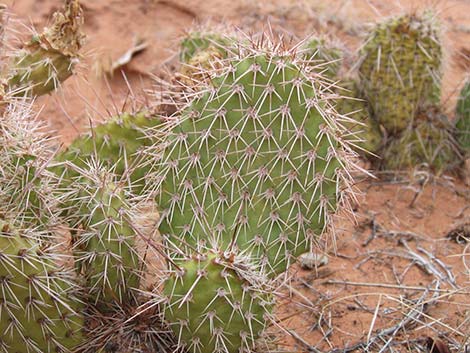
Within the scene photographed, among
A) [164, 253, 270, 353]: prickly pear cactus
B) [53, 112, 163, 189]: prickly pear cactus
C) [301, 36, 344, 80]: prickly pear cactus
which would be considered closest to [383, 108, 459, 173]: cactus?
[301, 36, 344, 80]: prickly pear cactus

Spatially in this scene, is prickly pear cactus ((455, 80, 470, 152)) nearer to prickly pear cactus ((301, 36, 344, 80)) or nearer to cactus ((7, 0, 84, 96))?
prickly pear cactus ((301, 36, 344, 80))

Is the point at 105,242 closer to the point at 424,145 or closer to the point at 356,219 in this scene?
the point at 356,219

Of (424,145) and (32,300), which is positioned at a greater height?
(32,300)

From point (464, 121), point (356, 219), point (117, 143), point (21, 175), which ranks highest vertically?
point (21, 175)

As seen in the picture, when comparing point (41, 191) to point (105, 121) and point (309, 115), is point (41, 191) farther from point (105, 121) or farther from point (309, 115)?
point (309, 115)

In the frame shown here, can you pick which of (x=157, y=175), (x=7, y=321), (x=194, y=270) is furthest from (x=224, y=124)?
(x=7, y=321)

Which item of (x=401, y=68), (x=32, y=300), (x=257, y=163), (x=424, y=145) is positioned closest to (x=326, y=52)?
(x=401, y=68)
